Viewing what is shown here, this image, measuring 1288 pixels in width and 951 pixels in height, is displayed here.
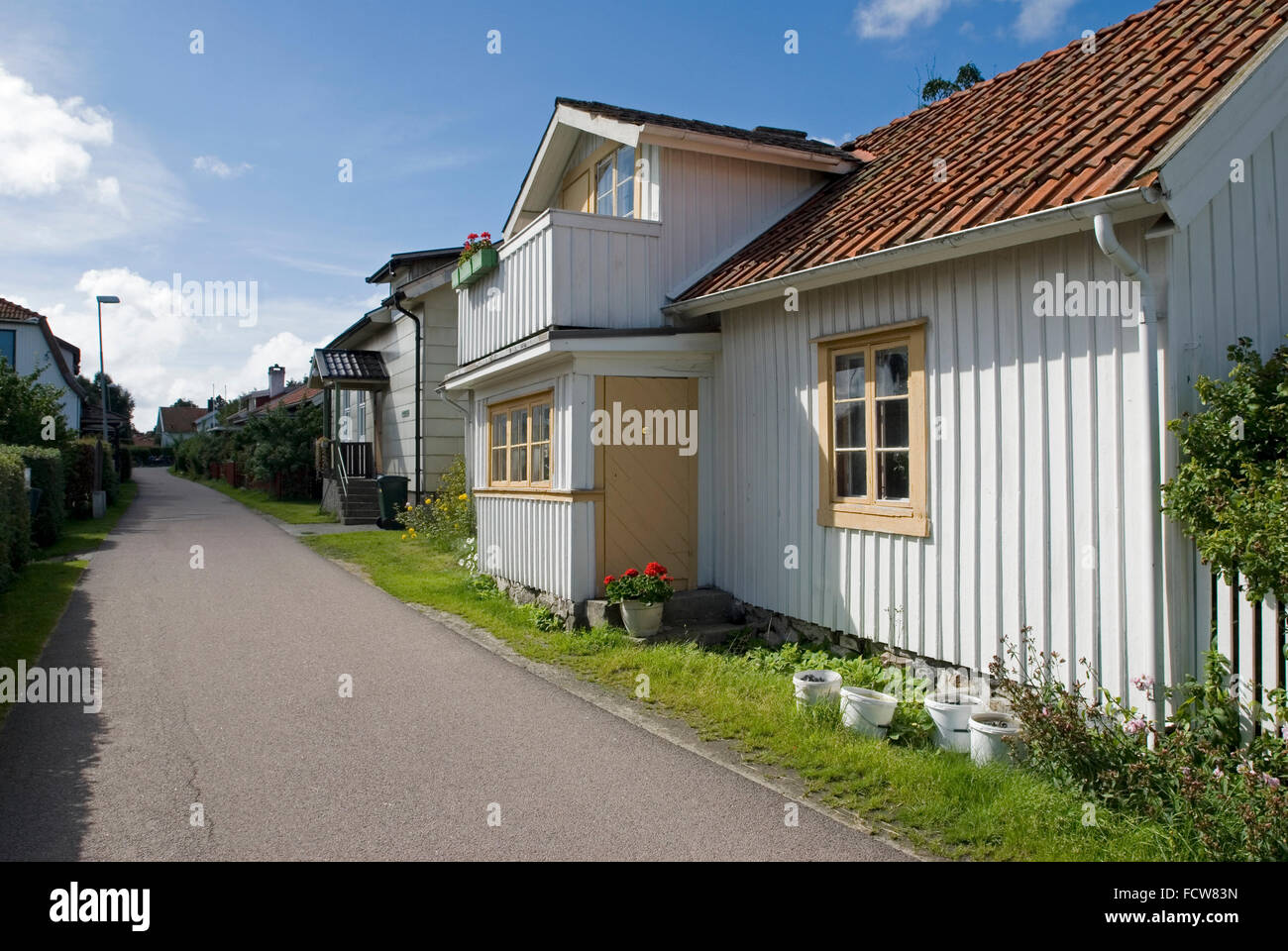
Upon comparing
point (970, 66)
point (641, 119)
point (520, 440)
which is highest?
point (970, 66)

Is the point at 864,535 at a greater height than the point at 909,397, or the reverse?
the point at 909,397

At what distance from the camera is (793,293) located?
7816 millimetres

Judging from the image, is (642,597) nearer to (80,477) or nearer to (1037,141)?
(1037,141)

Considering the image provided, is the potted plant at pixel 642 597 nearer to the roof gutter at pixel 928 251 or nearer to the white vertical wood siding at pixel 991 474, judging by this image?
the white vertical wood siding at pixel 991 474

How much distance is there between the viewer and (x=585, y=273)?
8914 millimetres

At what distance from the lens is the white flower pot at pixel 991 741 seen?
5.14m

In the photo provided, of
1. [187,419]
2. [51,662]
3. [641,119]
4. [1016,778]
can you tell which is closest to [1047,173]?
[1016,778]

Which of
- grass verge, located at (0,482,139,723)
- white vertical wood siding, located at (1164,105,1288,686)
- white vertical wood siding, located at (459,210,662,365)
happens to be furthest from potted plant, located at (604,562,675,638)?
grass verge, located at (0,482,139,723)

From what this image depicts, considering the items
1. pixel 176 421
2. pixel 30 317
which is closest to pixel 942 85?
pixel 30 317

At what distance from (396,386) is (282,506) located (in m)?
6.87

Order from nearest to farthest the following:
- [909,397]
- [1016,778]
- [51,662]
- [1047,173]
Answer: [1016,778], [1047,173], [909,397], [51,662]

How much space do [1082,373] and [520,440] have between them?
6674 mm

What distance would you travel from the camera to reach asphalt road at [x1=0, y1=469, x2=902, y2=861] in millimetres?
4234
